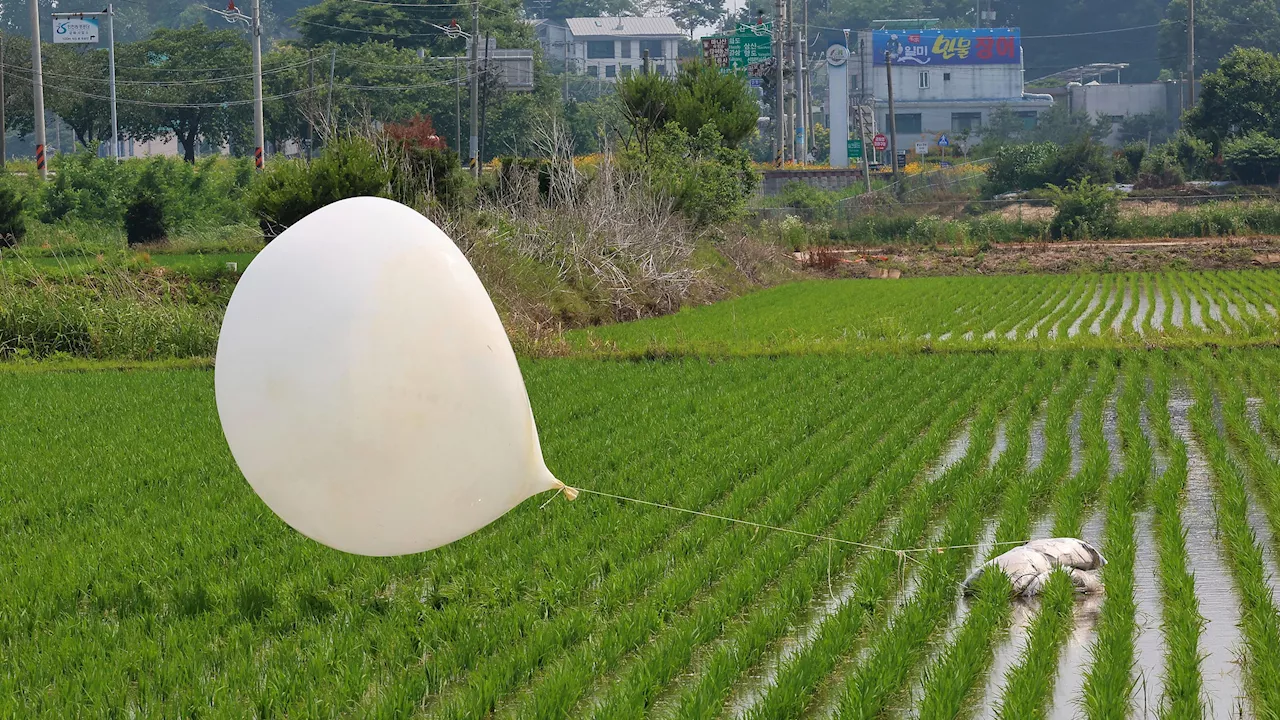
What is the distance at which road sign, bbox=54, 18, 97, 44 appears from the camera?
4809 cm

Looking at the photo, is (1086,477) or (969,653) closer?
(969,653)

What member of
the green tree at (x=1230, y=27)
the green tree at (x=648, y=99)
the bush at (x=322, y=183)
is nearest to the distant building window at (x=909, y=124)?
the green tree at (x=1230, y=27)

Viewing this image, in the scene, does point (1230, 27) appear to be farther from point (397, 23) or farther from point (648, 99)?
point (648, 99)

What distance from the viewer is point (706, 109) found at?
3550 centimetres

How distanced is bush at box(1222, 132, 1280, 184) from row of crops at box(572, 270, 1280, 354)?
942 inches

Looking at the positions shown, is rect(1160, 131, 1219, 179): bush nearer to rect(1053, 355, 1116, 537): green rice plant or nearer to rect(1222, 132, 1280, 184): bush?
rect(1222, 132, 1280, 184): bush

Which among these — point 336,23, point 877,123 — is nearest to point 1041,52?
point 877,123

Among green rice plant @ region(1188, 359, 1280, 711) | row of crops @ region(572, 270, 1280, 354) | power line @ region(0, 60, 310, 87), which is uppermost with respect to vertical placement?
power line @ region(0, 60, 310, 87)

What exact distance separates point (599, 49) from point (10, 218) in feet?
313

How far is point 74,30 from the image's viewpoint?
48531 mm

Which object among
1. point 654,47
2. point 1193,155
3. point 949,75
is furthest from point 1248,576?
point 654,47

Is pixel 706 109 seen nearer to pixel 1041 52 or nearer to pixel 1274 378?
pixel 1274 378

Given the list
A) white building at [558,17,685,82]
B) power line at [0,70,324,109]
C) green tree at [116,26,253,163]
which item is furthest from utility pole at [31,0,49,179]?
white building at [558,17,685,82]

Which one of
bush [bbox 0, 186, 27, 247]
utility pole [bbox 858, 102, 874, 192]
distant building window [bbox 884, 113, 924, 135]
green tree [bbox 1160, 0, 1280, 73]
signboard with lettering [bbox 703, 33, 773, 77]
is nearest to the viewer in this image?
bush [bbox 0, 186, 27, 247]
